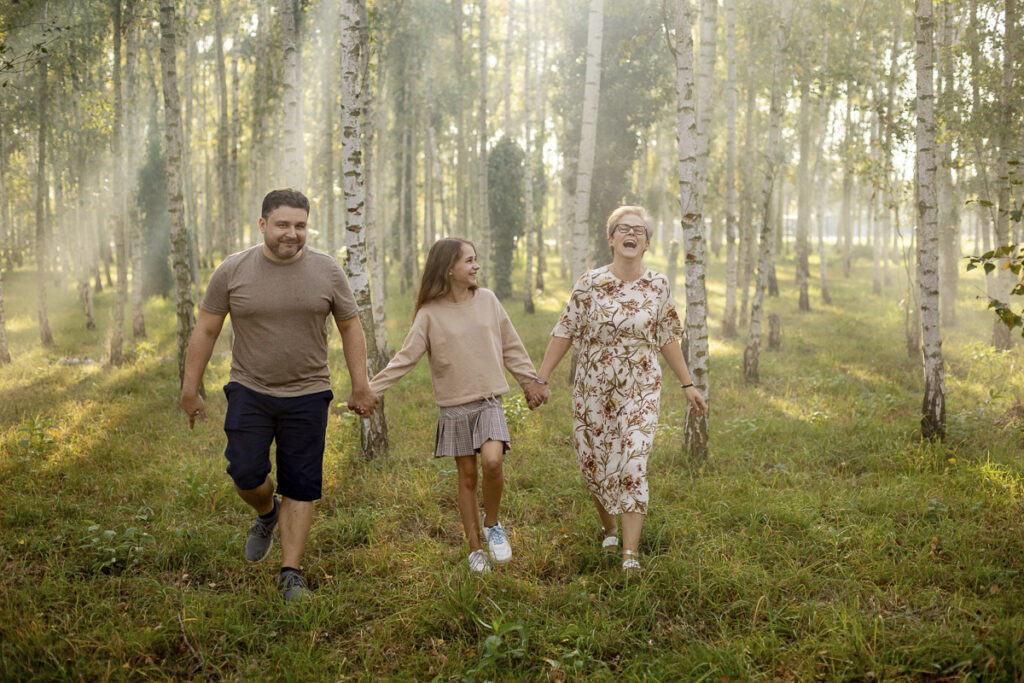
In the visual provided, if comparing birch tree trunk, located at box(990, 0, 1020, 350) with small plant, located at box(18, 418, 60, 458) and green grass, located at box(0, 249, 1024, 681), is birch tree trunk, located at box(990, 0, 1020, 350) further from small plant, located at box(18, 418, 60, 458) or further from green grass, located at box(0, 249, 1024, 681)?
small plant, located at box(18, 418, 60, 458)

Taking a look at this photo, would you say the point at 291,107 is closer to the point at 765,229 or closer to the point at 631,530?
the point at 631,530

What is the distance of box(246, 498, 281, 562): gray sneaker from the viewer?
4.75 metres

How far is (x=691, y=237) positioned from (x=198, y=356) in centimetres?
455

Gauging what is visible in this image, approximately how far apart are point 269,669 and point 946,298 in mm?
18242

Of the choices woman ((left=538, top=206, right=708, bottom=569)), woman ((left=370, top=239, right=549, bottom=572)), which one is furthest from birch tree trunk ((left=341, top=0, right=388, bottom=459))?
woman ((left=538, top=206, right=708, bottom=569))

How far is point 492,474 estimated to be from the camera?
4.59 meters

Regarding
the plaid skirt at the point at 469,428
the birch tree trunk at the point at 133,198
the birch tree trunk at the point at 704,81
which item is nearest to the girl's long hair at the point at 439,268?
the plaid skirt at the point at 469,428

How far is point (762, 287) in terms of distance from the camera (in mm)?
11773

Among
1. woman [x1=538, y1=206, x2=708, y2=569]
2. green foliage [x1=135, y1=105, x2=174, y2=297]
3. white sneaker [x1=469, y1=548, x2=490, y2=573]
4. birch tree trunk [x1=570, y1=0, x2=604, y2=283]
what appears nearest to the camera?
white sneaker [x1=469, y1=548, x2=490, y2=573]

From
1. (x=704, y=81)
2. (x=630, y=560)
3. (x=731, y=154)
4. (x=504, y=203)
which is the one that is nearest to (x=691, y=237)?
(x=630, y=560)

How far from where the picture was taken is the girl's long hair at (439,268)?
454 centimetres

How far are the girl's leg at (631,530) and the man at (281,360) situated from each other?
1.87 metres

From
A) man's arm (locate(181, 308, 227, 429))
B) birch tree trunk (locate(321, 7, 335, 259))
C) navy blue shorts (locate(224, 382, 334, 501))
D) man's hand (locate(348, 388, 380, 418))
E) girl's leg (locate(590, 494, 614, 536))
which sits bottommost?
girl's leg (locate(590, 494, 614, 536))

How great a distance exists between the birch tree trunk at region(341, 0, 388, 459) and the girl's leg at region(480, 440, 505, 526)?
96.7 inches
